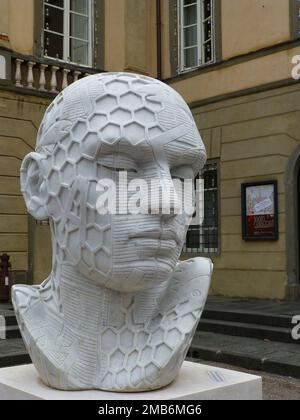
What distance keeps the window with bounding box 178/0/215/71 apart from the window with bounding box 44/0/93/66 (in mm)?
1890

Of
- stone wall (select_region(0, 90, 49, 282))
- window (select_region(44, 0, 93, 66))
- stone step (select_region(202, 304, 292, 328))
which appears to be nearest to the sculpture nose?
stone step (select_region(202, 304, 292, 328))

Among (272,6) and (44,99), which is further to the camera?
(44,99)

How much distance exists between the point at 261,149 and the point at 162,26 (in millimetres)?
3860

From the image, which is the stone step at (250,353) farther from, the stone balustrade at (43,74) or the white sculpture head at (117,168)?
the stone balustrade at (43,74)

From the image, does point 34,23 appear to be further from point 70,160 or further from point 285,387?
point 70,160

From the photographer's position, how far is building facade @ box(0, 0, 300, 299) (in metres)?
10.0

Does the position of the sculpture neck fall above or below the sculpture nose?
below

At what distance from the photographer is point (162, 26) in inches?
490

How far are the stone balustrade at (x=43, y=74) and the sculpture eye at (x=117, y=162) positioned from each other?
331 inches

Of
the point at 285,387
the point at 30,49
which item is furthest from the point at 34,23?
the point at 285,387

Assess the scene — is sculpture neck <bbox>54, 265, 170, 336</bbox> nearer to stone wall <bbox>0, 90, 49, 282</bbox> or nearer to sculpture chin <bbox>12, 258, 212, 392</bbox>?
sculpture chin <bbox>12, 258, 212, 392</bbox>

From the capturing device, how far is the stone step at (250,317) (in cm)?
749

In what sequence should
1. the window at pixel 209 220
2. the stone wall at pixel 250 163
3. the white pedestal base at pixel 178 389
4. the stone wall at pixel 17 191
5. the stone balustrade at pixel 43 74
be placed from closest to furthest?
the white pedestal base at pixel 178 389, the stone wall at pixel 250 163, the stone wall at pixel 17 191, the stone balustrade at pixel 43 74, the window at pixel 209 220

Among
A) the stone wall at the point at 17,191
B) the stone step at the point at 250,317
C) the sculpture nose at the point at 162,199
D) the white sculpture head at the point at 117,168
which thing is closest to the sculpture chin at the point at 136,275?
the white sculpture head at the point at 117,168
